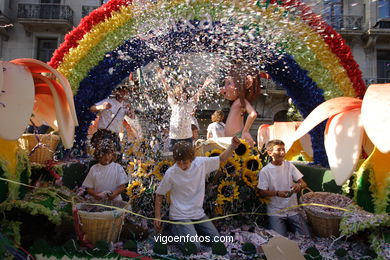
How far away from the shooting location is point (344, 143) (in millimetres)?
2215

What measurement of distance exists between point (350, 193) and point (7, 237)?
9.07 feet

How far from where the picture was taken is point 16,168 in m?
2.47

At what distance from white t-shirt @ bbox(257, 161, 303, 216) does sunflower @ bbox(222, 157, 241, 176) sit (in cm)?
26

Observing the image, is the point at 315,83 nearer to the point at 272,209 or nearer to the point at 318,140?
the point at 318,140

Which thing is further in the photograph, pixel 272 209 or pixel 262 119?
pixel 262 119

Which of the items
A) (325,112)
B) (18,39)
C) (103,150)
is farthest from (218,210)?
(18,39)

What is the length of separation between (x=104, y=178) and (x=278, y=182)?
1.65 m

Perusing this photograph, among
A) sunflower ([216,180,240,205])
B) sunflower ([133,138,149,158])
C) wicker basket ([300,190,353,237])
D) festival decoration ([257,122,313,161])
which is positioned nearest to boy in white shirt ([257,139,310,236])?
wicker basket ([300,190,353,237])

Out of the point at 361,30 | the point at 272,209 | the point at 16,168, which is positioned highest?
the point at 361,30

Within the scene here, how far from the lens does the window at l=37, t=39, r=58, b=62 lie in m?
16.2

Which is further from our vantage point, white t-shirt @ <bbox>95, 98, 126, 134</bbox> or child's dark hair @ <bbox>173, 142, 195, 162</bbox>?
white t-shirt @ <bbox>95, 98, 126, 134</bbox>

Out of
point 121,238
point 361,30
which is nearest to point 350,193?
point 121,238

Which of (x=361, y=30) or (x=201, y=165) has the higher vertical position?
(x=361, y=30)

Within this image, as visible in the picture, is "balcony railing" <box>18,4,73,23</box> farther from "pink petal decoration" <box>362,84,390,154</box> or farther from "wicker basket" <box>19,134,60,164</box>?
"pink petal decoration" <box>362,84,390,154</box>
